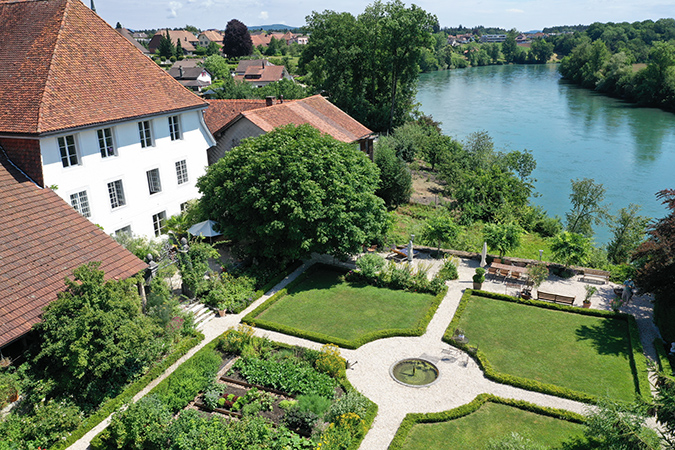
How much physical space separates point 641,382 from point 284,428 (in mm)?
12924

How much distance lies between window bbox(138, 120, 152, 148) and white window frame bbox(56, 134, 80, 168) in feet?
12.8

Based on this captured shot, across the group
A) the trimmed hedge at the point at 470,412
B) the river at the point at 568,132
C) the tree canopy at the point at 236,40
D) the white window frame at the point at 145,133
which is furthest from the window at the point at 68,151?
the tree canopy at the point at 236,40

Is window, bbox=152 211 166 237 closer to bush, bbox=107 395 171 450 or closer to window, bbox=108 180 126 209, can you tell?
window, bbox=108 180 126 209

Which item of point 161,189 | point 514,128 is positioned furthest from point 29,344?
point 514,128

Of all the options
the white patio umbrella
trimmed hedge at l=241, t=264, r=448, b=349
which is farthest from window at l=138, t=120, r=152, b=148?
trimmed hedge at l=241, t=264, r=448, b=349

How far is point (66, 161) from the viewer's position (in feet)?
73.2

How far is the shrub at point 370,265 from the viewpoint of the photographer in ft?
83.9

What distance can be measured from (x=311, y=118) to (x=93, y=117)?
60.2 feet

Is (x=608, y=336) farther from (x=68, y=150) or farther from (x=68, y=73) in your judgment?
(x=68, y=73)

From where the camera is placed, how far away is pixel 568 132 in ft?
221

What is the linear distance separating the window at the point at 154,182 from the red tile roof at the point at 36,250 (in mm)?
7125

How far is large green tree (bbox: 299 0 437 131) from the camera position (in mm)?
57250

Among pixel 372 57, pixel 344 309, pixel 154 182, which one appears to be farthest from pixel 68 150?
pixel 372 57

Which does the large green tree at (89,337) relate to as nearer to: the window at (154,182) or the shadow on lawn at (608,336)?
the window at (154,182)
